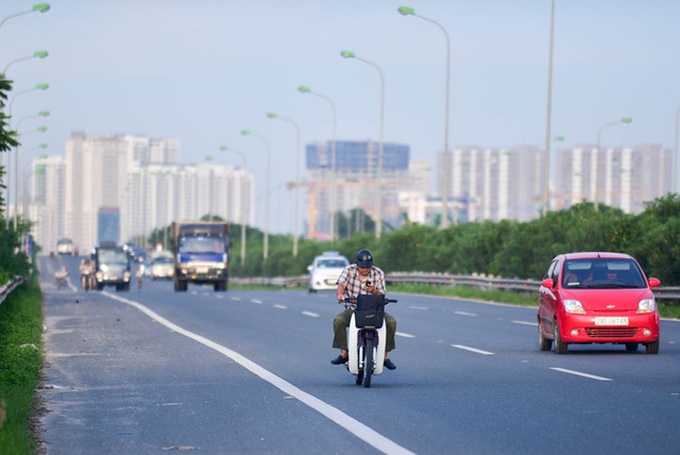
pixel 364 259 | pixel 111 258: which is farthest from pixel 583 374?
pixel 111 258

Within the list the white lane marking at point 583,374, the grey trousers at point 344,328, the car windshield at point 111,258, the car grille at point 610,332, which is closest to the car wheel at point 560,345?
the car grille at point 610,332

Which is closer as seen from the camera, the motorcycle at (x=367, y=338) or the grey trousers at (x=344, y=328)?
the motorcycle at (x=367, y=338)

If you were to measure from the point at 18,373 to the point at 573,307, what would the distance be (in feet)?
28.8

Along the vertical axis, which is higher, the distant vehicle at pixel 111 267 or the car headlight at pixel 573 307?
the car headlight at pixel 573 307

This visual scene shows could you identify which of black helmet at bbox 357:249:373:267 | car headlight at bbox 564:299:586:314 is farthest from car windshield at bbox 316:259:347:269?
black helmet at bbox 357:249:373:267

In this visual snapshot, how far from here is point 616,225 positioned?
150 ft

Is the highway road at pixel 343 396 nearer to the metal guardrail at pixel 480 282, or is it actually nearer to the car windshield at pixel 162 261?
the metal guardrail at pixel 480 282

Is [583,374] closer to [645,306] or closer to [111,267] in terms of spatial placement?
[645,306]

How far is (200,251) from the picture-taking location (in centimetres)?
6938

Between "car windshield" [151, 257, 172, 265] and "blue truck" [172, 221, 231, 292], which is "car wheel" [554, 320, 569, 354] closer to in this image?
"blue truck" [172, 221, 231, 292]

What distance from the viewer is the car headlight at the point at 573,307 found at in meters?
22.7

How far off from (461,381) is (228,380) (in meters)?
2.70

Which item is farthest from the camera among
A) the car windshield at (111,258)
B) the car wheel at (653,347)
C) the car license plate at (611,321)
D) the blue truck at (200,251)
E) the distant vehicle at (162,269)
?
the distant vehicle at (162,269)

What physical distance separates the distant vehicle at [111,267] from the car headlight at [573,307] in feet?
188
